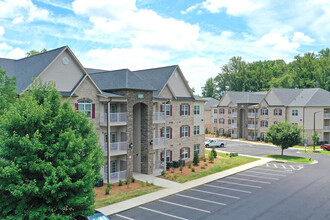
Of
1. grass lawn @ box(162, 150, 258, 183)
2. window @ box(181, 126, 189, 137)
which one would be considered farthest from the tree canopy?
window @ box(181, 126, 189, 137)

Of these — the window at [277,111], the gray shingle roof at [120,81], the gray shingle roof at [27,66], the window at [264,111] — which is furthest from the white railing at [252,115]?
the gray shingle roof at [27,66]

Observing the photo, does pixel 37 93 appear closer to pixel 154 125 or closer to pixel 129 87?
pixel 129 87

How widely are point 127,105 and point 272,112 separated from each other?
41448 mm

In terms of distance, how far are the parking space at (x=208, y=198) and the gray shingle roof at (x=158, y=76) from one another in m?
12.6

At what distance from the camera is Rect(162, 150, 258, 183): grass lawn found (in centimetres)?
2767

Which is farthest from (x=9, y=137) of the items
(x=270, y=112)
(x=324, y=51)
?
(x=324, y=51)

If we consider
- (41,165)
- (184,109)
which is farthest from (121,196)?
(184,109)

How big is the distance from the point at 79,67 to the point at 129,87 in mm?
4845

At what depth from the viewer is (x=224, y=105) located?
6906cm

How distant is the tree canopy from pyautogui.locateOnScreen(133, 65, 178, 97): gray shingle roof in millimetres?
59833

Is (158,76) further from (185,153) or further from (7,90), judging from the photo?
(7,90)

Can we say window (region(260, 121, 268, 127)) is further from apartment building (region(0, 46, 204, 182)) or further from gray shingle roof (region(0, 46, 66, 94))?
gray shingle roof (region(0, 46, 66, 94))

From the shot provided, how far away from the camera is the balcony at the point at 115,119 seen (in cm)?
2542

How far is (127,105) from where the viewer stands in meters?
26.4
